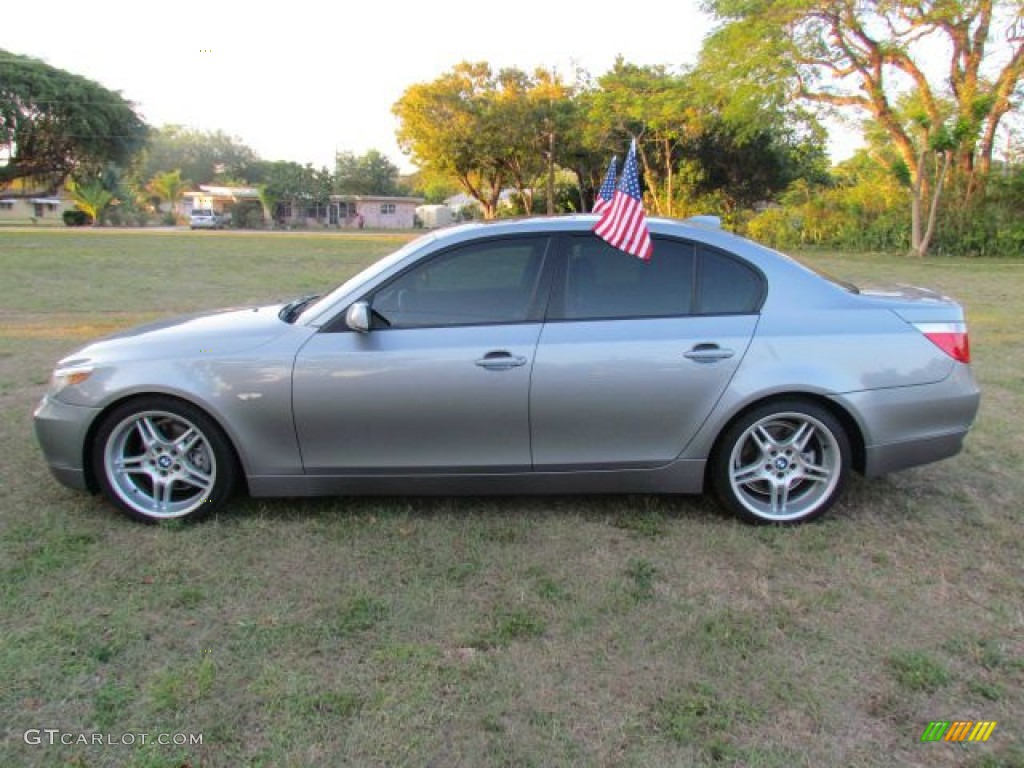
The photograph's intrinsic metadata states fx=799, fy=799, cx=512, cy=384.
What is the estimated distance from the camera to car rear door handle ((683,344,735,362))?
376 cm

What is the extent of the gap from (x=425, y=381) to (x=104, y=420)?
5.23 ft

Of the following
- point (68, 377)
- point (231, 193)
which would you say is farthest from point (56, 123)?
point (68, 377)

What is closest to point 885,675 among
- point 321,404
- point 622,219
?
point 622,219

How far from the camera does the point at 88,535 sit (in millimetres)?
3777

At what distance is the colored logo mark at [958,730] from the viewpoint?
2.45 meters

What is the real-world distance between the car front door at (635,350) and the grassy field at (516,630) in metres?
0.48

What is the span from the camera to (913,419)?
3.89m

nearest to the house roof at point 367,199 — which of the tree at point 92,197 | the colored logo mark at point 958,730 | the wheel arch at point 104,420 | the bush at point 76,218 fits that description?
the tree at point 92,197

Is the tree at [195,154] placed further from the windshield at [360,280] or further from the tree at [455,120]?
the windshield at [360,280]

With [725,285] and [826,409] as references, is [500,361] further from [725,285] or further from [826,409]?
[826,409]

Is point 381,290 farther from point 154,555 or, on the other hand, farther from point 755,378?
point 755,378

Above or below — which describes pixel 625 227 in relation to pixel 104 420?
above
